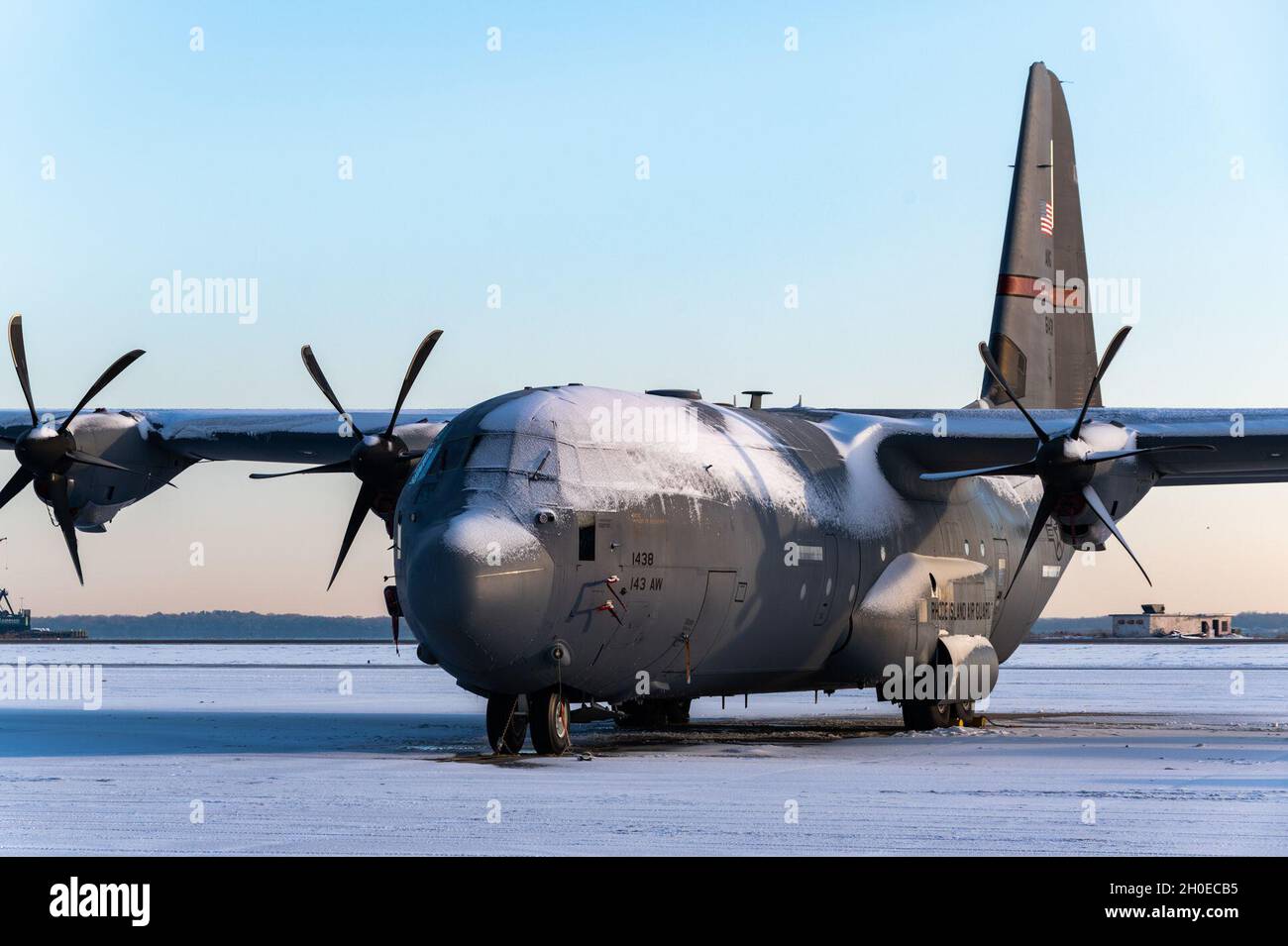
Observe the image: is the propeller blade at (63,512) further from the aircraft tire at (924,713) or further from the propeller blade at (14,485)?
the aircraft tire at (924,713)

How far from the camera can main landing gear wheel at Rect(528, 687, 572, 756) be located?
17.6 m

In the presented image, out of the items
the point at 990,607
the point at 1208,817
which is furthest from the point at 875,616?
the point at 1208,817

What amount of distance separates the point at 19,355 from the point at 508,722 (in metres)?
9.21

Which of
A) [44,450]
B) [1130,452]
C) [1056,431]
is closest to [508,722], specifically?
[44,450]

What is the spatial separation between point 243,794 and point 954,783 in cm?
637

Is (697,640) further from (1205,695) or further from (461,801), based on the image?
(1205,695)

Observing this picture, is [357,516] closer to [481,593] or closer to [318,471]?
[318,471]

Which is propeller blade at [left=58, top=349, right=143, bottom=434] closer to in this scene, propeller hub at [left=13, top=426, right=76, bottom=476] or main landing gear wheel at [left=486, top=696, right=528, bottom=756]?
propeller hub at [left=13, top=426, right=76, bottom=476]

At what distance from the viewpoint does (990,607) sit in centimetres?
2489

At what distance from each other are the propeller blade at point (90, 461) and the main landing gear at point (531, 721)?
24.4 ft

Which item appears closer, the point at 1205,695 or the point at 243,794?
the point at 243,794

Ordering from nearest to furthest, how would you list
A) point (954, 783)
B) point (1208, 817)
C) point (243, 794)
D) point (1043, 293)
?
point (1208, 817)
point (243, 794)
point (954, 783)
point (1043, 293)

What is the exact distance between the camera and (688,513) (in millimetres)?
18516

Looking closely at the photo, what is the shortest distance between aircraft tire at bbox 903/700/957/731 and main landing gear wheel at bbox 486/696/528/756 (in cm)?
724
